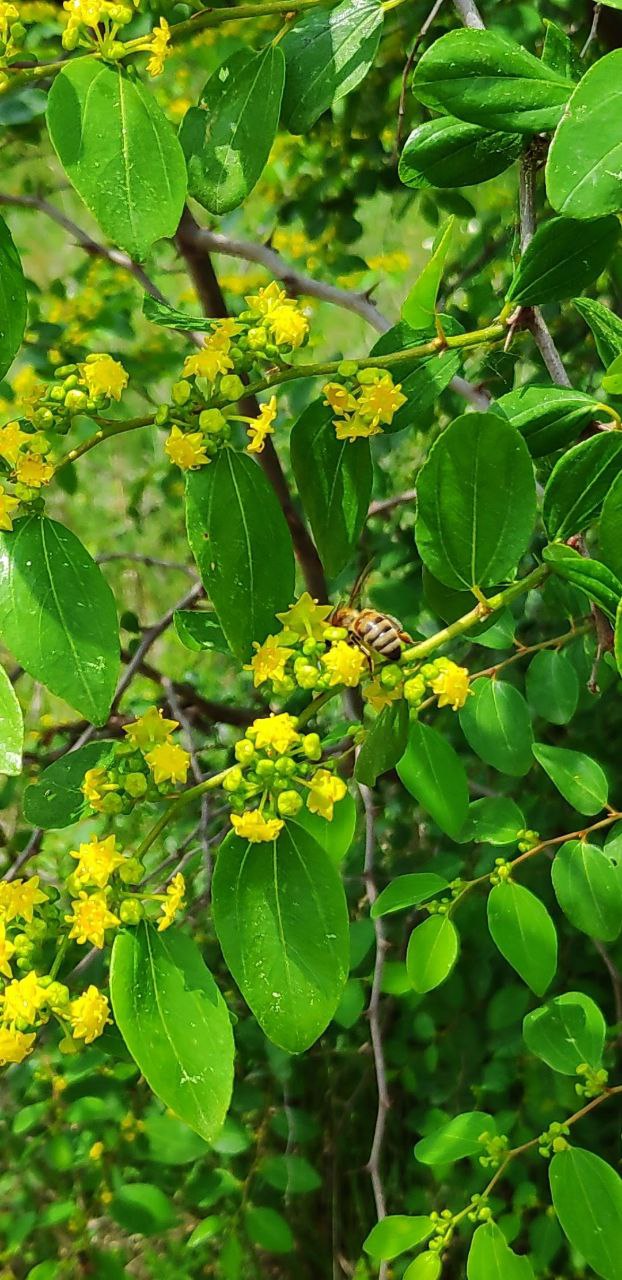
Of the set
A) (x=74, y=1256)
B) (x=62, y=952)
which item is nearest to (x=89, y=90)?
(x=62, y=952)

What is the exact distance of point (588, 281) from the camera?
0.55 meters

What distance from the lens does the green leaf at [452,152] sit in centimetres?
55

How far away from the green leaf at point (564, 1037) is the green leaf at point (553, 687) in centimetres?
23

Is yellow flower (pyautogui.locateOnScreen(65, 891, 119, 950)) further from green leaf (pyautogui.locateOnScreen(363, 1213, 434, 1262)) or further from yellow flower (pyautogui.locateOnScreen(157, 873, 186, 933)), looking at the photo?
green leaf (pyautogui.locateOnScreen(363, 1213, 434, 1262))

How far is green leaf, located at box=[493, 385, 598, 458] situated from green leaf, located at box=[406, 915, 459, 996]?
36cm

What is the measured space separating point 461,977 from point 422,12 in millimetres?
1205

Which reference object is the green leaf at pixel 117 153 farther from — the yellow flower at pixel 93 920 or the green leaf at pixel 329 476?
the yellow flower at pixel 93 920

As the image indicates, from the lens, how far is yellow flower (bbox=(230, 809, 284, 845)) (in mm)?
468

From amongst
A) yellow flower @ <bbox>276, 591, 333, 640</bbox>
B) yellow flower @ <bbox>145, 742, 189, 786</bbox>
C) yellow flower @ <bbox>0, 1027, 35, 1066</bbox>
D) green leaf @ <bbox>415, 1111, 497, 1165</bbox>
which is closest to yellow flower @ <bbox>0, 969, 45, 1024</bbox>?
yellow flower @ <bbox>0, 1027, 35, 1066</bbox>

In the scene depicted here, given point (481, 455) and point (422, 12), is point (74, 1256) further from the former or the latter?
point (422, 12)

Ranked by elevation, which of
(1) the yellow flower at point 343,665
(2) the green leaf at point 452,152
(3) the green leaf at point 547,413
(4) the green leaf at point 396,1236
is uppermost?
(2) the green leaf at point 452,152

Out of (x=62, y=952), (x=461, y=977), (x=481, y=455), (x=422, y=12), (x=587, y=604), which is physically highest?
(x=422, y=12)

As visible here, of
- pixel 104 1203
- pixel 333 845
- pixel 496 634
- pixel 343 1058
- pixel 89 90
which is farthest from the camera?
pixel 343 1058

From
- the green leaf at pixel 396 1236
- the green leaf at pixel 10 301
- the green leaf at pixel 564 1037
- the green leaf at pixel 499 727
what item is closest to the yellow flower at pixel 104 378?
the green leaf at pixel 10 301
